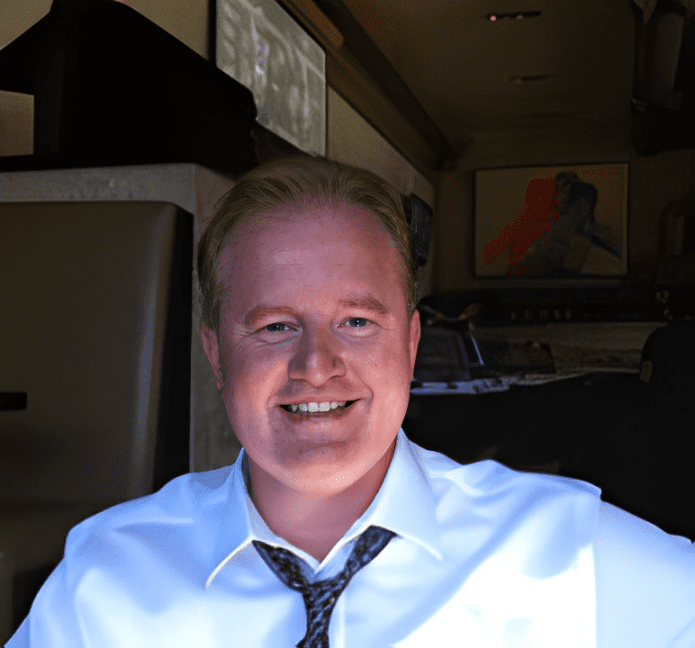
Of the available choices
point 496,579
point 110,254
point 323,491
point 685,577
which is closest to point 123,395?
point 110,254

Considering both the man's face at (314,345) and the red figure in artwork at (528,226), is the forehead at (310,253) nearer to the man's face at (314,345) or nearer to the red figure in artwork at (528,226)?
A: the man's face at (314,345)

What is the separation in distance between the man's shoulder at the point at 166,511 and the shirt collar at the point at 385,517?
0.13ft

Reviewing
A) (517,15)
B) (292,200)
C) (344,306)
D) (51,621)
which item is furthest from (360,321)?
(517,15)

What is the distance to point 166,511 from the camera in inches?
20.5

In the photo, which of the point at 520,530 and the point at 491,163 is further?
the point at 491,163

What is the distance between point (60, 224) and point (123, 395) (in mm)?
220

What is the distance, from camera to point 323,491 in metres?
0.44

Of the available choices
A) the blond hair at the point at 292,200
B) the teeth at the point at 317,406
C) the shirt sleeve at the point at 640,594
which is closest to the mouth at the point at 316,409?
the teeth at the point at 317,406

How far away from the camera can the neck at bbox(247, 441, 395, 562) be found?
0.47m

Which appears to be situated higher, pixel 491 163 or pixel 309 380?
pixel 491 163

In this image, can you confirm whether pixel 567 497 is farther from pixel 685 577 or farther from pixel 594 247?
pixel 594 247

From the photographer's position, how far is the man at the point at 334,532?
0.43 meters

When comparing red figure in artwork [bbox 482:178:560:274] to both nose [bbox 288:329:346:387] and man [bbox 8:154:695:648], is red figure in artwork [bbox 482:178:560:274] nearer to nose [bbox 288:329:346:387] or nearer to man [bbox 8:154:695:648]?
man [bbox 8:154:695:648]

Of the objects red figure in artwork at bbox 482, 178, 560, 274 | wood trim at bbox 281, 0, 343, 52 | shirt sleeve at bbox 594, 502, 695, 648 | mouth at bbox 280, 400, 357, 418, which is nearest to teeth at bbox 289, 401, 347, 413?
mouth at bbox 280, 400, 357, 418
